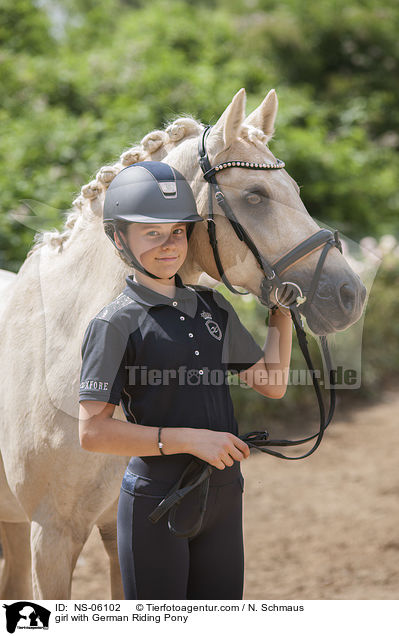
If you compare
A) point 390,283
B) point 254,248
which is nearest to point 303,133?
point 390,283

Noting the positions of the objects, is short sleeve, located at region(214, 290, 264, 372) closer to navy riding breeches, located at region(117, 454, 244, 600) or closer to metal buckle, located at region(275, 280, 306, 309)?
metal buckle, located at region(275, 280, 306, 309)

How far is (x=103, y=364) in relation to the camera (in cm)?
160

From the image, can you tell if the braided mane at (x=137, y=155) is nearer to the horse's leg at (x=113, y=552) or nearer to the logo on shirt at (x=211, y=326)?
the logo on shirt at (x=211, y=326)

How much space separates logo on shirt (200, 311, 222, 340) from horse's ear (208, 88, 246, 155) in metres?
0.46

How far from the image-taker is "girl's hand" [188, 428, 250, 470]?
1585 millimetres

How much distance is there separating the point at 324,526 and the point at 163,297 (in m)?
3.42

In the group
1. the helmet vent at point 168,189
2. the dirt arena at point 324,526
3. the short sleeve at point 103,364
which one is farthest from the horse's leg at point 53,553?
the dirt arena at point 324,526

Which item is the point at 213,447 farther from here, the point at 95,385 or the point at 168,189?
the point at 168,189

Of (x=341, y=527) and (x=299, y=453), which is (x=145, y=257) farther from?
(x=299, y=453)
